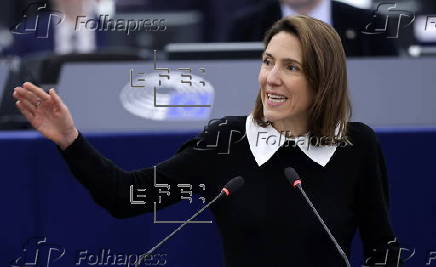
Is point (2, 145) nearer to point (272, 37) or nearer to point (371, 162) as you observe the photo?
point (272, 37)

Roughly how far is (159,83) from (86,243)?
25.2 inches

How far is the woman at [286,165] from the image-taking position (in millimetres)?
2168

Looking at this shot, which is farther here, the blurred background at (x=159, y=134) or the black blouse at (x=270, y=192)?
the blurred background at (x=159, y=134)

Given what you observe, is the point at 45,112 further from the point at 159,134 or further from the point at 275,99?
the point at 159,134

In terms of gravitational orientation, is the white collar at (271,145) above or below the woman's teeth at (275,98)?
below

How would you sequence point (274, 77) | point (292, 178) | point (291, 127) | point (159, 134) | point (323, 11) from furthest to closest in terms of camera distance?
point (323, 11)
point (159, 134)
point (291, 127)
point (274, 77)
point (292, 178)

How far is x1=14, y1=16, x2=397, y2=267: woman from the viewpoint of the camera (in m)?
2.17

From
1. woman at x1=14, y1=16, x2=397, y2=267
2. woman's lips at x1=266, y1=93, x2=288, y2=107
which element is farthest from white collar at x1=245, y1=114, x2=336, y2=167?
woman's lips at x1=266, y1=93, x2=288, y2=107

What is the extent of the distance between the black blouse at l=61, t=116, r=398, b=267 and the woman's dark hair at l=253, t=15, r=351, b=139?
Result: 69 millimetres

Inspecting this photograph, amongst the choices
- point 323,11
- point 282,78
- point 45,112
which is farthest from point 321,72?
point 323,11

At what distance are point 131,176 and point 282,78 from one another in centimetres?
48

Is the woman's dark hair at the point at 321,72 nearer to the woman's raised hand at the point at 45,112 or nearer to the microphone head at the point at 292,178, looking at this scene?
the microphone head at the point at 292,178

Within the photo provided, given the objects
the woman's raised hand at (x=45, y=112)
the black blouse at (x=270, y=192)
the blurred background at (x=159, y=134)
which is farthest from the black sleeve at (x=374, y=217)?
the woman's raised hand at (x=45, y=112)

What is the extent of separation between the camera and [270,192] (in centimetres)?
223
